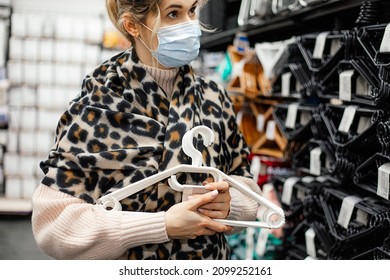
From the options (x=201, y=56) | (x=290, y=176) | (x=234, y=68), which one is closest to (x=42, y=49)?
(x=201, y=56)

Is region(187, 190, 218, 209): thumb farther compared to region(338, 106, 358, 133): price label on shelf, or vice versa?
region(338, 106, 358, 133): price label on shelf

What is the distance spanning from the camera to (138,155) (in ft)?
4.90

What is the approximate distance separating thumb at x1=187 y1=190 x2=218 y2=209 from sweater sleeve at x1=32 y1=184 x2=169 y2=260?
8 centimetres

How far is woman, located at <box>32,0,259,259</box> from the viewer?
4.67 feet

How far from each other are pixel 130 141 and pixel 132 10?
1.09 feet

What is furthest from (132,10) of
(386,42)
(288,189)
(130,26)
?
(288,189)

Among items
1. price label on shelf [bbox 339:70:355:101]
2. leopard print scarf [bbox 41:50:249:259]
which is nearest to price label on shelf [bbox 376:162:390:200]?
price label on shelf [bbox 339:70:355:101]

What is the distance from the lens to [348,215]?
77.5 inches

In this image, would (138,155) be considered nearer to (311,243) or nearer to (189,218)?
(189,218)

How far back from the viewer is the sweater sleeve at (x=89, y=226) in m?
1.42

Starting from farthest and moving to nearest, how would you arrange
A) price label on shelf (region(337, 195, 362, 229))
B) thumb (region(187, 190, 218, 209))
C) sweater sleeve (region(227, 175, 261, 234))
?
price label on shelf (region(337, 195, 362, 229)) → sweater sleeve (region(227, 175, 261, 234)) → thumb (region(187, 190, 218, 209))

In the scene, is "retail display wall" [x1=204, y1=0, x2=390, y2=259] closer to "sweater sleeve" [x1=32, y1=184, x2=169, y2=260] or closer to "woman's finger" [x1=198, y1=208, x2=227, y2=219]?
"woman's finger" [x1=198, y1=208, x2=227, y2=219]
